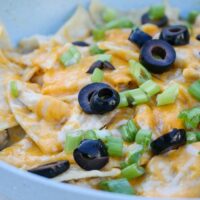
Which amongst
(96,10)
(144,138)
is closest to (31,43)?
(96,10)

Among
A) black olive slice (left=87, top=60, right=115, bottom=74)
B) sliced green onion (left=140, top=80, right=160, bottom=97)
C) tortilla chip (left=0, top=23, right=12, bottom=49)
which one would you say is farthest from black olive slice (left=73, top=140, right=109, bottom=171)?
tortilla chip (left=0, top=23, right=12, bottom=49)

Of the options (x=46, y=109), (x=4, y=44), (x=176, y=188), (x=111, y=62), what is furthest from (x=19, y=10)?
(x=176, y=188)

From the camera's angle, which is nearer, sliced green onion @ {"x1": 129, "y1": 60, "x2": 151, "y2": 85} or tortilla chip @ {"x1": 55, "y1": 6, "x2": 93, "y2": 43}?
sliced green onion @ {"x1": 129, "y1": 60, "x2": 151, "y2": 85}

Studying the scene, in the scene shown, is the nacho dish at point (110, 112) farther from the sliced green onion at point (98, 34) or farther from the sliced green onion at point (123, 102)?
the sliced green onion at point (98, 34)

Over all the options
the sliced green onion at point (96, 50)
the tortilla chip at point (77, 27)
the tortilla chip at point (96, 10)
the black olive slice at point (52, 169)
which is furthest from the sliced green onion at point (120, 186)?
the tortilla chip at point (96, 10)

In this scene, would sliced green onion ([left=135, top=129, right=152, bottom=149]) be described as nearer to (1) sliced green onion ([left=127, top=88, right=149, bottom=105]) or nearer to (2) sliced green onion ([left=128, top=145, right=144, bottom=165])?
(2) sliced green onion ([left=128, top=145, right=144, bottom=165])

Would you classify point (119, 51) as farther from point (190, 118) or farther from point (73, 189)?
point (73, 189)
